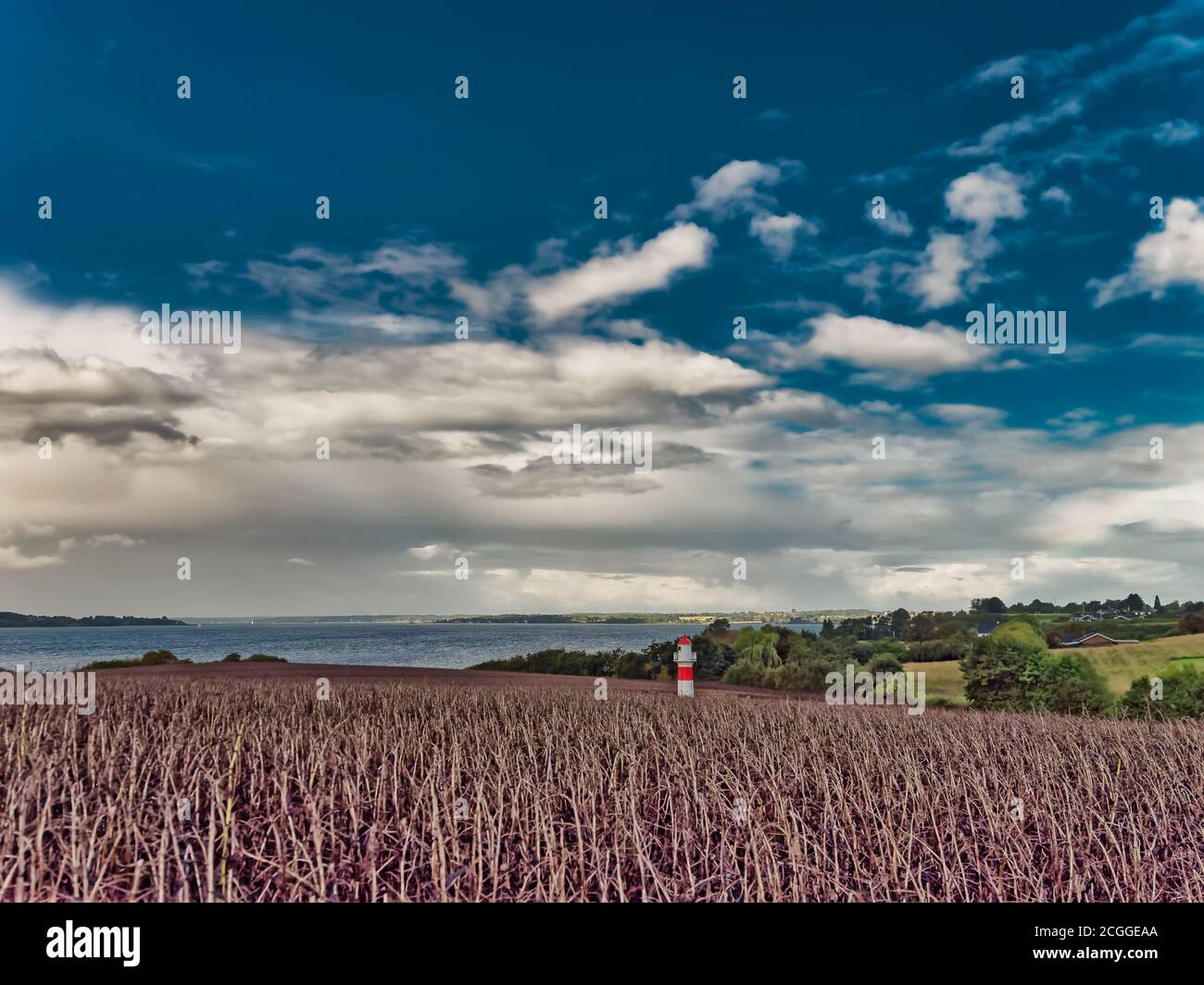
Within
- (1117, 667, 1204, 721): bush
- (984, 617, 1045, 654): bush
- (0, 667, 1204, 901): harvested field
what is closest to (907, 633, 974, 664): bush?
(984, 617, 1045, 654): bush

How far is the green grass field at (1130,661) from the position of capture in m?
16.0

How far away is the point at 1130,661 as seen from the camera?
1691 cm

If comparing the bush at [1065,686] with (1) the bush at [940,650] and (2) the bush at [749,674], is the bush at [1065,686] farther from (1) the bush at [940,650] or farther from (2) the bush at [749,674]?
(2) the bush at [749,674]

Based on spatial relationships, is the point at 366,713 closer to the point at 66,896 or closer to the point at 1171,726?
the point at 66,896

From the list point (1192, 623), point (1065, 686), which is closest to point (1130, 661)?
point (1065, 686)

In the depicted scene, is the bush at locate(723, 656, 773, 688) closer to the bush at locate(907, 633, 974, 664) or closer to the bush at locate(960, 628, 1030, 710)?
the bush at locate(907, 633, 974, 664)

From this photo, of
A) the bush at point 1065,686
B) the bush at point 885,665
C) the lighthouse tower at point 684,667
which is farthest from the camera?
the bush at point 885,665

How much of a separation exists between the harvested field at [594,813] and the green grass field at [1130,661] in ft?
19.1

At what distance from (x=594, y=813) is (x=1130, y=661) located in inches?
584

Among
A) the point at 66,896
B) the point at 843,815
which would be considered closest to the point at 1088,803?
the point at 843,815

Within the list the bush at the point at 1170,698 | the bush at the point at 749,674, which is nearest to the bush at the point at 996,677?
the bush at the point at 1170,698

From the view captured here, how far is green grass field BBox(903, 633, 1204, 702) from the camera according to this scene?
16047 millimetres

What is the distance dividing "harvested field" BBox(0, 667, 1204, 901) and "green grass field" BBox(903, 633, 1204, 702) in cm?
581

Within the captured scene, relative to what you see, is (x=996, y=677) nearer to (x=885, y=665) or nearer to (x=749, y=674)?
(x=885, y=665)
